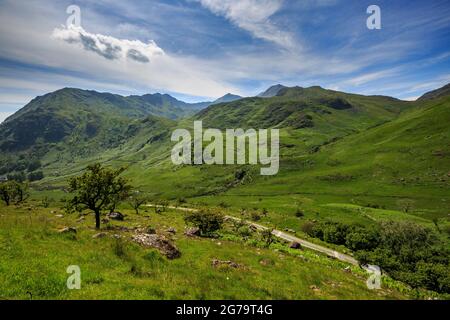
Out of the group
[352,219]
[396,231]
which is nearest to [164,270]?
[396,231]

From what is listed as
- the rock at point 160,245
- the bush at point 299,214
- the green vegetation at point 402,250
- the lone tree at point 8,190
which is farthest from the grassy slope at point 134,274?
the bush at point 299,214

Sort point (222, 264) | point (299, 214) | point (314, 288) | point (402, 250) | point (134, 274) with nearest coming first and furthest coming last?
point (134, 274) < point (314, 288) < point (222, 264) < point (402, 250) < point (299, 214)

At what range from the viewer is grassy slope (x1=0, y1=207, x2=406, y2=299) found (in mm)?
15664

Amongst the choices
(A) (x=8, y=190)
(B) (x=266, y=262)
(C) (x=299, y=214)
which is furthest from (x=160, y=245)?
(C) (x=299, y=214)

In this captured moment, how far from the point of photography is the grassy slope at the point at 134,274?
1566 cm

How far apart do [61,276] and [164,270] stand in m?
6.81

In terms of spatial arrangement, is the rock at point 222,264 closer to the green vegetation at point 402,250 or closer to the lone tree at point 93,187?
the lone tree at point 93,187

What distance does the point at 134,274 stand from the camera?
62.2ft

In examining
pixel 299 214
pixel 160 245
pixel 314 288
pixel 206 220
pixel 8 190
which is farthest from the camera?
pixel 299 214

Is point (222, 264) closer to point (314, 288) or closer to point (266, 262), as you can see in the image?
point (266, 262)
